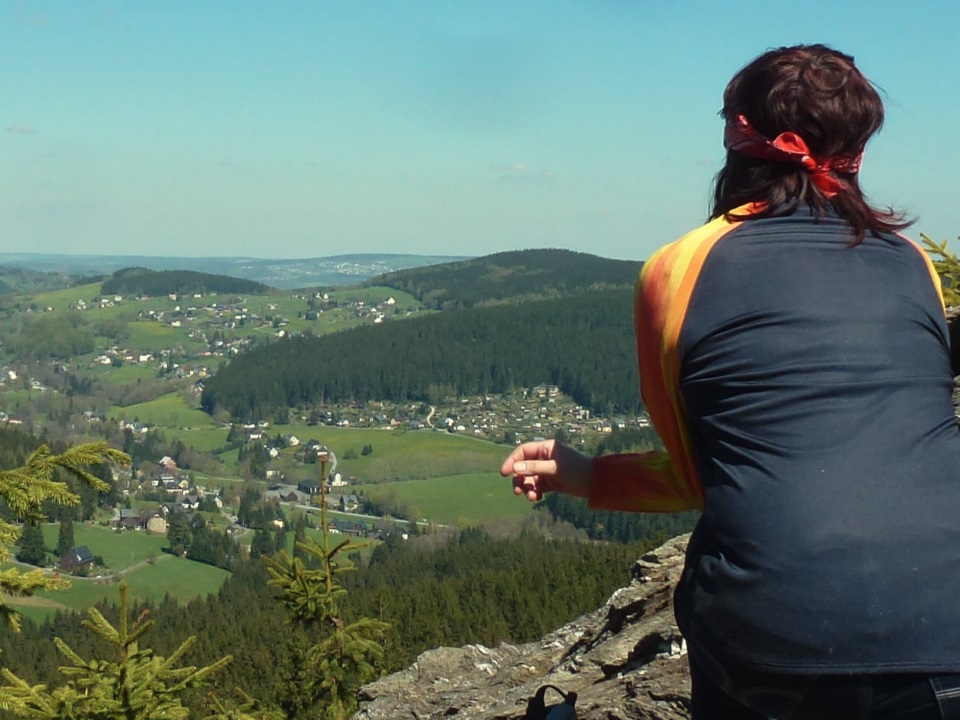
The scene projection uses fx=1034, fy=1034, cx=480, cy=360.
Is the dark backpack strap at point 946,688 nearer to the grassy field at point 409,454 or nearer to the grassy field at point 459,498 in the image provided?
the grassy field at point 459,498

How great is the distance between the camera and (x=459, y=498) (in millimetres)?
76250

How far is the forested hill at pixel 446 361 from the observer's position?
407 feet

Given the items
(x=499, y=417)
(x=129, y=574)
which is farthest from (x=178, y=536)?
(x=499, y=417)

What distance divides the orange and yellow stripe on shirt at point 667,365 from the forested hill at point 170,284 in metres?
188

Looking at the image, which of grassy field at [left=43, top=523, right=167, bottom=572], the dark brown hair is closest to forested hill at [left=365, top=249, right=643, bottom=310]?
grassy field at [left=43, top=523, right=167, bottom=572]

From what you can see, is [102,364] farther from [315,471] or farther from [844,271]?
[844,271]

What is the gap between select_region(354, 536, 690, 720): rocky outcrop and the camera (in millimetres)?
4727

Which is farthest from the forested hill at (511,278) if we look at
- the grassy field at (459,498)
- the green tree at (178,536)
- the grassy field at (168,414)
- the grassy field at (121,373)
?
the green tree at (178,536)

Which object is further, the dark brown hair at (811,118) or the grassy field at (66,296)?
the grassy field at (66,296)

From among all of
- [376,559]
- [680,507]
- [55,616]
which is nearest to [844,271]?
[680,507]

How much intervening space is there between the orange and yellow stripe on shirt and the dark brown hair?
0.14m

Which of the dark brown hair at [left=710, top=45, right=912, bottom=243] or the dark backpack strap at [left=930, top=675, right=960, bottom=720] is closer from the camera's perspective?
the dark backpack strap at [left=930, top=675, right=960, bottom=720]

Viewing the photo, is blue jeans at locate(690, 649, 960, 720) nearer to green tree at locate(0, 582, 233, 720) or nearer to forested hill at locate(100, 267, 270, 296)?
green tree at locate(0, 582, 233, 720)

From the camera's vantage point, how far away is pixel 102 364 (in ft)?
452
